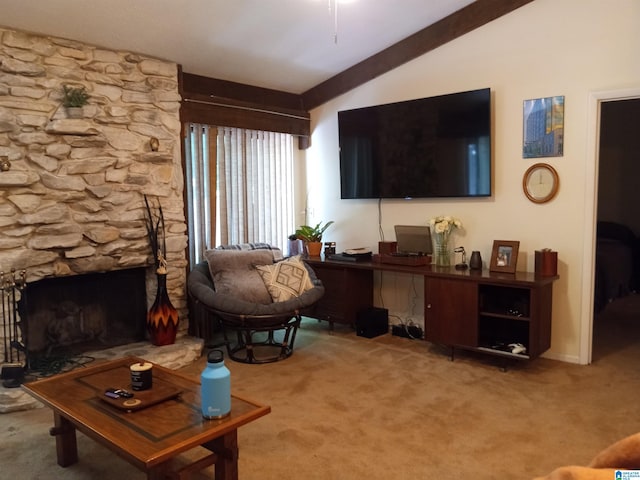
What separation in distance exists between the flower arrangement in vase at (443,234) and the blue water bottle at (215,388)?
266 centimetres

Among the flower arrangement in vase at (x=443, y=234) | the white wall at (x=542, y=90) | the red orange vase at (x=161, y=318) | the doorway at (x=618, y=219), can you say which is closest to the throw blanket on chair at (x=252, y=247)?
the red orange vase at (x=161, y=318)

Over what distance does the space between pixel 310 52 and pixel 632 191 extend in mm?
4494

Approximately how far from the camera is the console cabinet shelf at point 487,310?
348 cm

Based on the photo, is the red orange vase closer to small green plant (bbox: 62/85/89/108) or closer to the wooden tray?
small green plant (bbox: 62/85/89/108)

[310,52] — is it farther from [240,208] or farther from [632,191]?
[632,191]

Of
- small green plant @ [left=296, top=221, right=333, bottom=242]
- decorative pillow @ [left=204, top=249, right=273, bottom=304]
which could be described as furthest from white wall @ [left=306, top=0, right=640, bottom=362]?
decorative pillow @ [left=204, top=249, right=273, bottom=304]

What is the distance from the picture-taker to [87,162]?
3662 millimetres

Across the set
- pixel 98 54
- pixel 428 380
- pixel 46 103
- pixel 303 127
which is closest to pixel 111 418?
pixel 428 380

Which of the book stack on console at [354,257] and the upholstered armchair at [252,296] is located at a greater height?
the book stack on console at [354,257]

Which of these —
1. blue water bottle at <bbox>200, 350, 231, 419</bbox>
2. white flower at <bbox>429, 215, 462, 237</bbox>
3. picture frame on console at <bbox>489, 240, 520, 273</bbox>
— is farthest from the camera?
white flower at <bbox>429, 215, 462, 237</bbox>

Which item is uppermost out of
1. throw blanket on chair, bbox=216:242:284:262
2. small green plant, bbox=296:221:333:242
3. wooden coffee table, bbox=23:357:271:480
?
small green plant, bbox=296:221:333:242

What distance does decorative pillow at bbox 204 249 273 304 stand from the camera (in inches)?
157

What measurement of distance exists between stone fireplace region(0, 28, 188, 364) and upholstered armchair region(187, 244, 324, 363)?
0.35m

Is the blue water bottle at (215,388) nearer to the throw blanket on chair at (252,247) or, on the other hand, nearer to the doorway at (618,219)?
the throw blanket on chair at (252,247)
